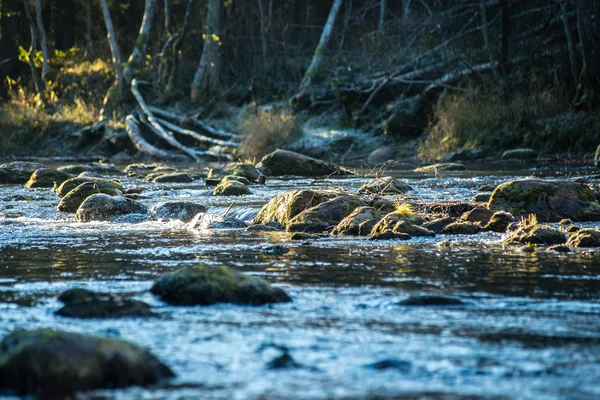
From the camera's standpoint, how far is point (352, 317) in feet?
15.7

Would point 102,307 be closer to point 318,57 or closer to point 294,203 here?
point 294,203

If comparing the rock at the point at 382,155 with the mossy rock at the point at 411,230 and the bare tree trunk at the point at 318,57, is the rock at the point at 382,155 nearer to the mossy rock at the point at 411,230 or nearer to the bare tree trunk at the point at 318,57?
the bare tree trunk at the point at 318,57

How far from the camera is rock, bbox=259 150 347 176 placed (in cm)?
1792

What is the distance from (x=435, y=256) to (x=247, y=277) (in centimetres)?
215

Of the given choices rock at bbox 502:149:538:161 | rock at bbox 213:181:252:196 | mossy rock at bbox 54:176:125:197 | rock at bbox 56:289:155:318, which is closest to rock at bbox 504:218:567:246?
rock at bbox 56:289:155:318

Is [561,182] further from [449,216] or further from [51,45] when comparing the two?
[51,45]

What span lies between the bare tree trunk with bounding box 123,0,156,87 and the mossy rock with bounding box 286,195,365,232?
21876mm

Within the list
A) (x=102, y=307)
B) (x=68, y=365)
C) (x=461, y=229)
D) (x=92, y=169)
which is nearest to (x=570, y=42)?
(x=92, y=169)

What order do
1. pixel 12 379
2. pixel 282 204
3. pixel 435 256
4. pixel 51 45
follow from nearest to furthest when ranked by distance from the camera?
pixel 12 379
pixel 435 256
pixel 282 204
pixel 51 45

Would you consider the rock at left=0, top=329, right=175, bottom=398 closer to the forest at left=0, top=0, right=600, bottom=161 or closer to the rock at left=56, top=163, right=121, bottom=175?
the rock at left=56, top=163, right=121, bottom=175

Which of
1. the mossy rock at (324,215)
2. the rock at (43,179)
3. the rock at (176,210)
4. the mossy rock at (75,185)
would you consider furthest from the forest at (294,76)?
the mossy rock at (324,215)

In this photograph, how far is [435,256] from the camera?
7.00 m

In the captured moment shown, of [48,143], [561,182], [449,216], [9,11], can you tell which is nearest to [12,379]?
[449,216]

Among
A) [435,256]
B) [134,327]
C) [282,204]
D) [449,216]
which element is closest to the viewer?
[134,327]
